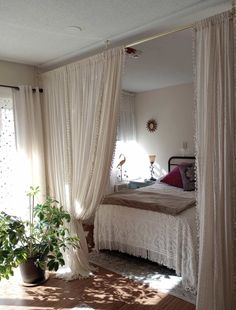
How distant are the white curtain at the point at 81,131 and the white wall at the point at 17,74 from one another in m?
0.28

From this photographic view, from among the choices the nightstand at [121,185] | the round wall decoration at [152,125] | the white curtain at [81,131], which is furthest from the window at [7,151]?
the round wall decoration at [152,125]

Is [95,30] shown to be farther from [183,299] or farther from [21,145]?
[183,299]

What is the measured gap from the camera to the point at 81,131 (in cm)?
271

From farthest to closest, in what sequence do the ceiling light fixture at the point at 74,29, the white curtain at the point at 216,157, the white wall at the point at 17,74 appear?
the white wall at the point at 17,74 → the ceiling light fixture at the point at 74,29 → the white curtain at the point at 216,157

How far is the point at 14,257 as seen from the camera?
253 cm

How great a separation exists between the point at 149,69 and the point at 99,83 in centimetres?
146

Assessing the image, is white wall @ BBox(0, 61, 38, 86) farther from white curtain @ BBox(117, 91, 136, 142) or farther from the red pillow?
the red pillow

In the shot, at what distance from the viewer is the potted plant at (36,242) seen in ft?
8.29

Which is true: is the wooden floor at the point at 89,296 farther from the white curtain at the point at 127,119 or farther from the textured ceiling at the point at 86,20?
the white curtain at the point at 127,119

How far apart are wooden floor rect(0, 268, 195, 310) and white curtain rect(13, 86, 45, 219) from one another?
33.6 inches

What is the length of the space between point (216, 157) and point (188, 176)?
2.33 m

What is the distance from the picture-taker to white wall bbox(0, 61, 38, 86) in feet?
10.1

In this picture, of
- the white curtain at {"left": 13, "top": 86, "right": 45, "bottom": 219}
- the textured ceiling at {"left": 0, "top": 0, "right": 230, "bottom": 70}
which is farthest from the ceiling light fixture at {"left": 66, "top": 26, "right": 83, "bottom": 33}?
the white curtain at {"left": 13, "top": 86, "right": 45, "bottom": 219}

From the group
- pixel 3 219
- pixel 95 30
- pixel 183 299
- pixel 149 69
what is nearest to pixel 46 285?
pixel 3 219
